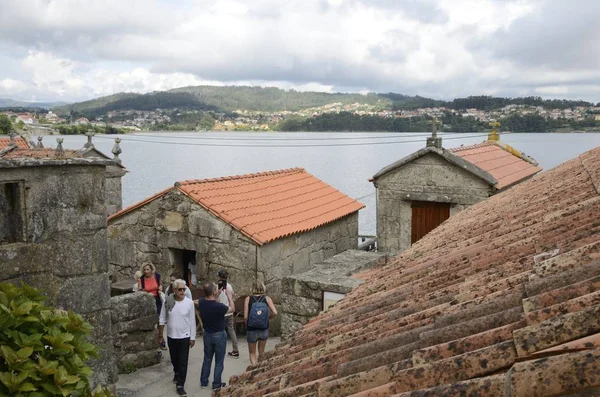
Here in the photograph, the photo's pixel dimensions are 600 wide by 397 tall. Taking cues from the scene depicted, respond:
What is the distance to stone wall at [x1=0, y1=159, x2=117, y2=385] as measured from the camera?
483cm

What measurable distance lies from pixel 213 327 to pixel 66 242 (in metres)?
2.39

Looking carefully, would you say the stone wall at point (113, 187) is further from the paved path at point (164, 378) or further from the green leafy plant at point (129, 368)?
the green leafy plant at point (129, 368)

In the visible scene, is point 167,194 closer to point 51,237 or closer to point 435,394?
point 51,237

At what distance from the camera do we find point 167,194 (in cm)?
1064

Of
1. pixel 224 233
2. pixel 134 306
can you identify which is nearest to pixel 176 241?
pixel 224 233

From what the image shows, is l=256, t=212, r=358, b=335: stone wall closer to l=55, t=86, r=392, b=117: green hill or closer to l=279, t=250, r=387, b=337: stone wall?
l=279, t=250, r=387, b=337: stone wall

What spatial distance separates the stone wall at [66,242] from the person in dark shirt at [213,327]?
→ 57.1 inches

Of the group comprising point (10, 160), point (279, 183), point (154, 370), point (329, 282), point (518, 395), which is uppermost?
point (10, 160)

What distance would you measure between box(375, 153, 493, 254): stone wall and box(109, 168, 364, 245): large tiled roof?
2.44 feet

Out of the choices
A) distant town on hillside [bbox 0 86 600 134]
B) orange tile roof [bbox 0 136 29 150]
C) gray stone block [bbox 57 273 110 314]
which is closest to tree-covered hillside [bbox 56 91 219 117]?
distant town on hillside [bbox 0 86 600 134]

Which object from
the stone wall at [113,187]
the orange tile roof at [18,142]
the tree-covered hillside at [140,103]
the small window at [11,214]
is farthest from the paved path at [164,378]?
the tree-covered hillside at [140,103]

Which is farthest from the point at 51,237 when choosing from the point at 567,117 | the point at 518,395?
the point at 567,117

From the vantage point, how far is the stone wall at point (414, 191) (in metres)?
12.8

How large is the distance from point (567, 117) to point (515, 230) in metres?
37.0
